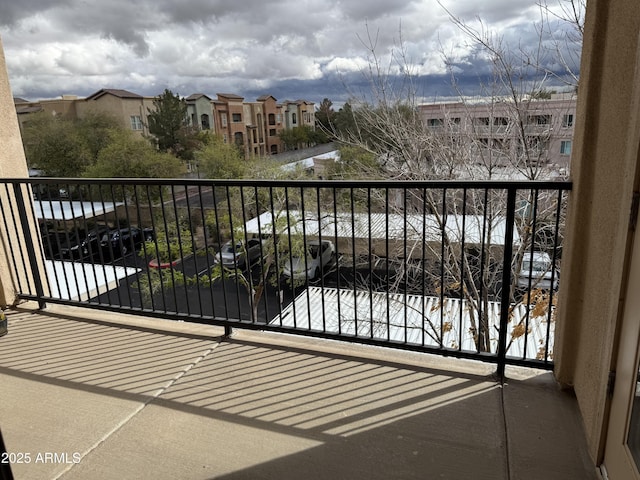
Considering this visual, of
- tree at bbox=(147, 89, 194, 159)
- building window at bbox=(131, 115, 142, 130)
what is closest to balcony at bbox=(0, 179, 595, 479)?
tree at bbox=(147, 89, 194, 159)

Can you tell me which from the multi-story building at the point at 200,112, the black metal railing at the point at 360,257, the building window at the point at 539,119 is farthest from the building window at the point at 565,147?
the multi-story building at the point at 200,112

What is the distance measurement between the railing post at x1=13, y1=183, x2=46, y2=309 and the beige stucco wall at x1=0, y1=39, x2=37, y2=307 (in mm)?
157

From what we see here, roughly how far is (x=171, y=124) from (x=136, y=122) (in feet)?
5.54

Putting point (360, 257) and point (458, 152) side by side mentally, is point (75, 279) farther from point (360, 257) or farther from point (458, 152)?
point (360, 257)

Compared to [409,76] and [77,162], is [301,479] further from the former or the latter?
[77,162]

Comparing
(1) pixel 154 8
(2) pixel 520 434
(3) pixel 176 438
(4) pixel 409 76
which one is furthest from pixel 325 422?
(1) pixel 154 8

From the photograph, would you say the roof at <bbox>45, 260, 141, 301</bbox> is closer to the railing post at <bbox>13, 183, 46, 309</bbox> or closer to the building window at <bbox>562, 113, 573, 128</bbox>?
the railing post at <bbox>13, 183, 46, 309</bbox>

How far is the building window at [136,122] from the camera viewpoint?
2178cm

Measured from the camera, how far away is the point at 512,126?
7094 mm

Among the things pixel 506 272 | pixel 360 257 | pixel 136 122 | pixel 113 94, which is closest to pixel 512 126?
pixel 360 257

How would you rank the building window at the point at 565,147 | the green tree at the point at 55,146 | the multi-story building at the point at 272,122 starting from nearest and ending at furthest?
the building window at the point at 565,147, the green tree at the point at 55,146, the multi-story building at the point at 272,122

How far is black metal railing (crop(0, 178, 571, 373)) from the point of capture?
2.51 meters

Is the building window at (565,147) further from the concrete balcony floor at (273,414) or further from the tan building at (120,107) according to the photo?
the tan building at (120,107)

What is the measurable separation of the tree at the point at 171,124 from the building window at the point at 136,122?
0.49m
